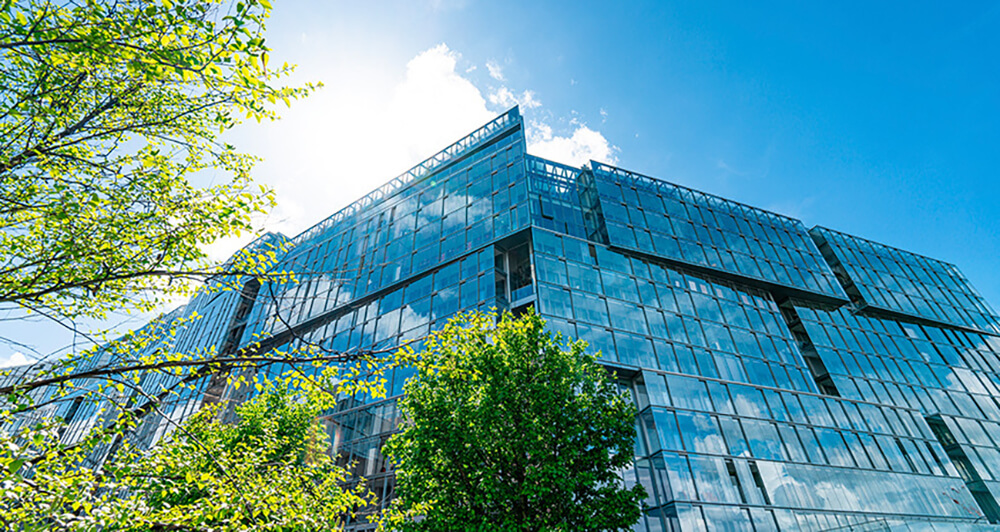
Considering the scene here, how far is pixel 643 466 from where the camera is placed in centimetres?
2134

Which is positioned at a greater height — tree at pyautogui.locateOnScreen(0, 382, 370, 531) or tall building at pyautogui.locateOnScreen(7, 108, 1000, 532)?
tall building at pyautogui.locateOnScreen(7, 108, 1000, 532)

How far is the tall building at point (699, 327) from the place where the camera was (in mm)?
22734

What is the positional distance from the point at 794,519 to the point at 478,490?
17.5m

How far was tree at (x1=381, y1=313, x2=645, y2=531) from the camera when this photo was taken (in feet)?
38.9

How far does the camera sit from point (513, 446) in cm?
1264

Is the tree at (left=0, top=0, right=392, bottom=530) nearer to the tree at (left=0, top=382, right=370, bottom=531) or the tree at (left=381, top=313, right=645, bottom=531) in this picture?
the tree at (left=0, top=382, right=370, bottom=531)

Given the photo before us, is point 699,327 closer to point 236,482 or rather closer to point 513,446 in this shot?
point 513,446

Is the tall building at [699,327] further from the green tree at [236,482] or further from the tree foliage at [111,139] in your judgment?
the tree foliage at [111,139]

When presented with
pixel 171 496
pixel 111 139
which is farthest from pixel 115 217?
pixel 171 496

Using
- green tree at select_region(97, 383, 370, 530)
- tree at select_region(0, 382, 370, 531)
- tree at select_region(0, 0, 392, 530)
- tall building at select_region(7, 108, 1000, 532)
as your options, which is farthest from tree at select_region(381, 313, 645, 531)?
tall building at select_region(7, 108, 1000, 532)

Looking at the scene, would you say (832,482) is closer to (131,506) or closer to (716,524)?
(716,524)

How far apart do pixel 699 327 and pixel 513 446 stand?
2028 cm

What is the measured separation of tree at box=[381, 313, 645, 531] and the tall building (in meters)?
9.19

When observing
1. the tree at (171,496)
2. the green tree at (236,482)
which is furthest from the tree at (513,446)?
the tree at (171,496)
